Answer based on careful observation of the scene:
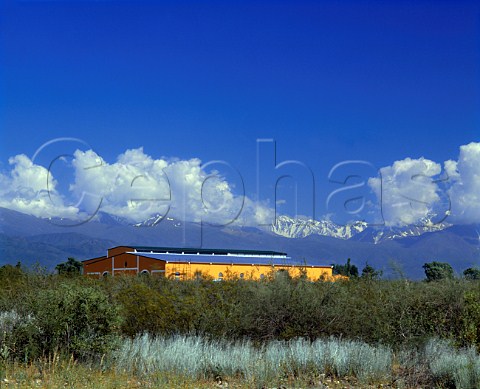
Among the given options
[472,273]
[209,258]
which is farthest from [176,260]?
[472,273]

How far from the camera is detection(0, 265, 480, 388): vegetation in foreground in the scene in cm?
1366

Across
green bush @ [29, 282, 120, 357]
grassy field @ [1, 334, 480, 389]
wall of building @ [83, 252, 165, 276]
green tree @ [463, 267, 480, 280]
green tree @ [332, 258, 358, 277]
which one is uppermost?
wall of building @ [83, 252, 165, 276]

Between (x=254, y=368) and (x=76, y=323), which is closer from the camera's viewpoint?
(x=254, y=368)

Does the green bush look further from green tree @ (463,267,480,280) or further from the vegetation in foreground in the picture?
green tree @ (463,267,480,280)

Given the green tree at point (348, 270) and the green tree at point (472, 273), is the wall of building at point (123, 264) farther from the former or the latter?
the green tree at point (472, 273)

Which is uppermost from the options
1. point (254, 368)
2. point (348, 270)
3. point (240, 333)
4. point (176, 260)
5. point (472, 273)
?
point (176, 260)

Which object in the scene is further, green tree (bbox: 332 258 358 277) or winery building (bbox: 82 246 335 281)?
winery building (bbox: 82 246 335 281)

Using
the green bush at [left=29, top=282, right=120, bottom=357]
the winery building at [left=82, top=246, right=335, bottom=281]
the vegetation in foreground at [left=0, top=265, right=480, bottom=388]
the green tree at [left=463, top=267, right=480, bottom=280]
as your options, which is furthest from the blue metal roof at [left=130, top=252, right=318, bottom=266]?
the green bush at [left=29, top=282, right=120, bottom=357]

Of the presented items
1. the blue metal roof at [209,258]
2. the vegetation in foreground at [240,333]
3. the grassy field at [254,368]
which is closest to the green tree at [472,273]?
the vegetation in foreground at [240,333]

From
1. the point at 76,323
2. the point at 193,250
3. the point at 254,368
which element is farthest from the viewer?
the point at 193,250

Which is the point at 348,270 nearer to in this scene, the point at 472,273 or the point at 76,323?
the point at 472,273

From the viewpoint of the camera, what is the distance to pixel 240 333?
19.1m

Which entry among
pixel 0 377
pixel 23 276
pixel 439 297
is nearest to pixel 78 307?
pixel 0 377

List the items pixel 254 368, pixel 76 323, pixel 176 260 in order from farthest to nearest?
1. pixel 176 260
2. pixel 76 323
3. pixel 254 368
